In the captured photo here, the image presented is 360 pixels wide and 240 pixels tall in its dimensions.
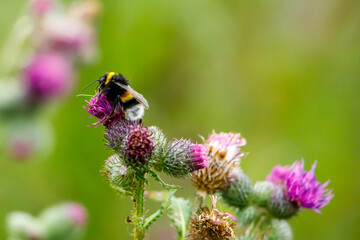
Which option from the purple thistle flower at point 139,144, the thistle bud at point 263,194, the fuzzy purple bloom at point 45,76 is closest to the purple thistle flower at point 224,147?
the thistle bud at point 263,194

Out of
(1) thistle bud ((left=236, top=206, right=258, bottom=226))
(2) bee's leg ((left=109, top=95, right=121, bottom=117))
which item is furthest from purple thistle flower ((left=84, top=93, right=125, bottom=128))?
(1) thistle bud ((left=236, top=206, right=258, bottom=226))

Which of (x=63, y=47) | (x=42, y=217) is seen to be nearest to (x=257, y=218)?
(x=42, y=217)

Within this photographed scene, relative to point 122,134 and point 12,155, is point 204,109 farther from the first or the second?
point 122,134

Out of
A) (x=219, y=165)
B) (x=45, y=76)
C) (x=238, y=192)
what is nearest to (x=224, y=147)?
(x=219, y=165)

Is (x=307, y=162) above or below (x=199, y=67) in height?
below

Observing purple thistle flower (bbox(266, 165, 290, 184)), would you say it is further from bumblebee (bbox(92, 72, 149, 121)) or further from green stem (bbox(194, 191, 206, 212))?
bumblebee (bbox(92, 72, 149, 121))

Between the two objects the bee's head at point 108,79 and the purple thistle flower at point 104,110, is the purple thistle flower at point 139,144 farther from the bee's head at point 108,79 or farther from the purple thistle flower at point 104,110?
the bee's head at point 108,79
